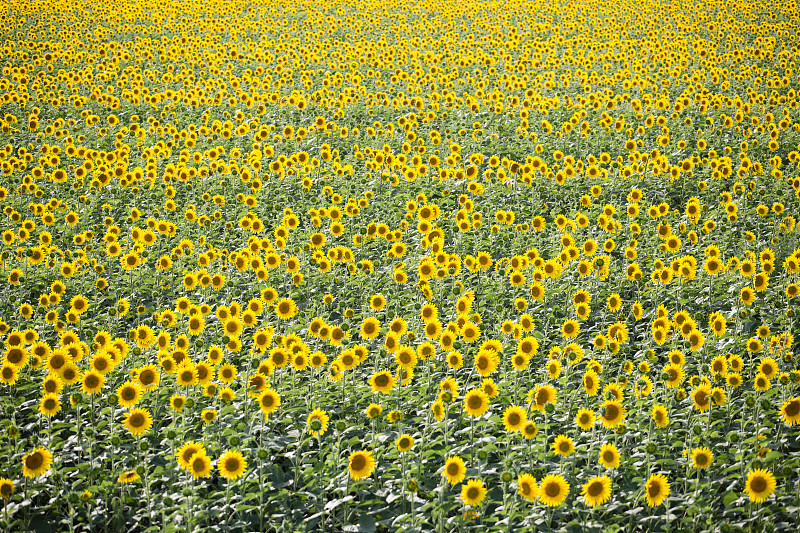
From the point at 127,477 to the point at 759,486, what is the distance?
3766mm

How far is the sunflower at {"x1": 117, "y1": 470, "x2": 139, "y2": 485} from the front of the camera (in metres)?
3.70

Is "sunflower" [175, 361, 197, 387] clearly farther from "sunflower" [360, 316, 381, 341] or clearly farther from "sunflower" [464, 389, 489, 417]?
"sunflower" [464, 389, 489, 417]

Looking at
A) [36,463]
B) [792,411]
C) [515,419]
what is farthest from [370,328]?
[792,411]

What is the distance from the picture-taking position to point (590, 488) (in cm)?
355

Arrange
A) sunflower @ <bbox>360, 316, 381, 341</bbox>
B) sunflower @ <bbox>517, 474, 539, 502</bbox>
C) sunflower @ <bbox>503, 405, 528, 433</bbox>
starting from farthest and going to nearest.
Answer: sunflower @ <bbox>360, 316, 381, 341</bbox> → sunflower @ <bbox>503, 405, 528, 433</bbox> → sunflower @ <bbox>517, 474, 539, 502</bbox>

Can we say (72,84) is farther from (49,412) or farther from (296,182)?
(49,412)

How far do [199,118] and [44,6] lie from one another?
14277 mm

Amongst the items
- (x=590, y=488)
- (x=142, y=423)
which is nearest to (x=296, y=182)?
(x=142, y=423)

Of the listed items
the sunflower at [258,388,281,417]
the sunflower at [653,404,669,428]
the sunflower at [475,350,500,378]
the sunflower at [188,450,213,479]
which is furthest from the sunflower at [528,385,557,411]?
the sunflower at [188,450,213,479]

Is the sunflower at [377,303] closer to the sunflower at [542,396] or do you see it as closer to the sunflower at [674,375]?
the sunflower at [542,396]

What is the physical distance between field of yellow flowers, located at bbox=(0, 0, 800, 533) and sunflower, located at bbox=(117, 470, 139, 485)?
0.05 meters

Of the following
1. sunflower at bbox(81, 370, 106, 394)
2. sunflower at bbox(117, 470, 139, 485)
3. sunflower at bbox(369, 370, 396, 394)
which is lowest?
sunflower at bbox(117, 470, 139, 485)

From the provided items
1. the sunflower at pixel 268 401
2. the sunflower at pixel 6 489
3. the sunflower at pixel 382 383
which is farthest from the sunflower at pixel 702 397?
the sunflower at pixel 6 489

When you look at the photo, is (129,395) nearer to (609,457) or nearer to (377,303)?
(377,303)
